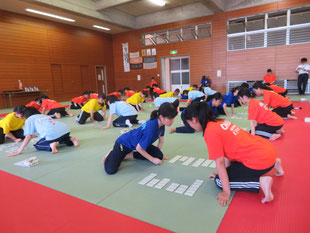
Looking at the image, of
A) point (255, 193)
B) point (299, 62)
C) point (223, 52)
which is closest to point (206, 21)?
point (223, 52)

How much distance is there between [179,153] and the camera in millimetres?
3402

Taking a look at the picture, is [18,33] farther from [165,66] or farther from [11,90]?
[165,66]

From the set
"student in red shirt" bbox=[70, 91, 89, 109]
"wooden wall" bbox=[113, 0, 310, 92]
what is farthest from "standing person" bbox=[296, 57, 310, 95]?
"student in red shirt" bbox=[70, 91, 89, 109]

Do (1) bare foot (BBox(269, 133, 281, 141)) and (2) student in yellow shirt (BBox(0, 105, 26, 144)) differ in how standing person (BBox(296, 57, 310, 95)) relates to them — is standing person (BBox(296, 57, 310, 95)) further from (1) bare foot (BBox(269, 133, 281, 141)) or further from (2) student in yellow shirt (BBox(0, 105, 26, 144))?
(2) student in yellow shirt (BBox(0, 105, 26, 144))

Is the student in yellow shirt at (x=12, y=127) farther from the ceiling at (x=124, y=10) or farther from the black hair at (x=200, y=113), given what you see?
the ceiling at (x=124, y=10)

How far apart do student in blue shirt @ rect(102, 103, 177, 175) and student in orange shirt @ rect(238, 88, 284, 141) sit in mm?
1693

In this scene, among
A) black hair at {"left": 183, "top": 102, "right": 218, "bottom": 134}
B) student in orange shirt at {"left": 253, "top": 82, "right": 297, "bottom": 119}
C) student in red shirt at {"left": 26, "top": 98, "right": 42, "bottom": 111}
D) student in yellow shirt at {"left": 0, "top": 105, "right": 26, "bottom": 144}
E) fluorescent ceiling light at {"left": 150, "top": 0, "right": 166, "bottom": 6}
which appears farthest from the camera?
fluorescent ceiling light at {"left": 150, "top": 0, "right": 166, "bottom": 6}

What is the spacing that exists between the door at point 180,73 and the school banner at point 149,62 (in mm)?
1174

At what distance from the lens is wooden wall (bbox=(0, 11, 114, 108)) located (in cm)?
1066

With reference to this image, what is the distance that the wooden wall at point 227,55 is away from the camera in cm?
1053

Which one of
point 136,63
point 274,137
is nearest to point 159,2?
point 136,63

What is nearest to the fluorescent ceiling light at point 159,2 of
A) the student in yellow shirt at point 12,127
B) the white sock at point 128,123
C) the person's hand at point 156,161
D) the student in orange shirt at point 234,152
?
the white sock at point 128,123

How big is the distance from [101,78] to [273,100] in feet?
43.4

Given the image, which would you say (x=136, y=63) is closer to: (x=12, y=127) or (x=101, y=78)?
(x=101, y=78)
